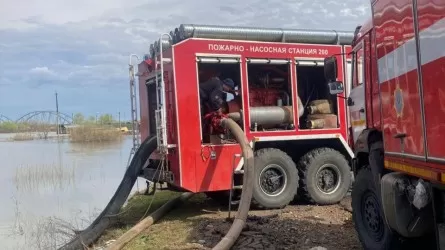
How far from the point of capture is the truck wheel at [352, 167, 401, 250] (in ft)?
17.9

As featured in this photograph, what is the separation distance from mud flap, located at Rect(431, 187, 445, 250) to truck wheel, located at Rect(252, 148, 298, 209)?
16.5 feet

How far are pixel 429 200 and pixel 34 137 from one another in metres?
68.4

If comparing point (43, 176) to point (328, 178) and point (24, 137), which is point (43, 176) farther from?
point (24, 137)

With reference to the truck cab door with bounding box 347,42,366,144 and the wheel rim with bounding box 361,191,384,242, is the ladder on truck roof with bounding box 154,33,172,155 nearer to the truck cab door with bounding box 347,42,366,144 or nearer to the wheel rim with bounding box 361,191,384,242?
the truck cab door with bounding box 347,42,366,144

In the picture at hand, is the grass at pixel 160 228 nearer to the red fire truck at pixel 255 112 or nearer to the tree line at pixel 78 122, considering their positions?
the red fire truck at pixel 255 112

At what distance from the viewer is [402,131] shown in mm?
4844

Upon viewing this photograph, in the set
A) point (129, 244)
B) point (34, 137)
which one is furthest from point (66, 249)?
point (34, 137)

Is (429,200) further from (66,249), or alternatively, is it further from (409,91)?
(66,249)

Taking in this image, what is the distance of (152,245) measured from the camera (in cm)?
739

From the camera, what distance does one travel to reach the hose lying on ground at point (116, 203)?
853 cm

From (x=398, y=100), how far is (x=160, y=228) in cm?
494

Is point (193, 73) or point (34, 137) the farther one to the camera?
point (34, 137)

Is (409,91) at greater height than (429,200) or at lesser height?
greater

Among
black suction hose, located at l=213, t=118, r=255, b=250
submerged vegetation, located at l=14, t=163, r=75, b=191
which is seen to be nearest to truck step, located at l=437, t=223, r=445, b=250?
black suction hose, located at l=213, t=118, r=255, b=250
